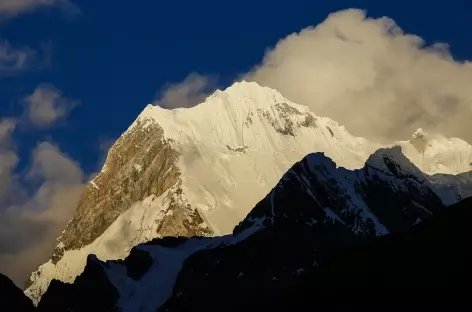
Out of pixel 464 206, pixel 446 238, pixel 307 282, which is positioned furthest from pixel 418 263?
pixel 307 282

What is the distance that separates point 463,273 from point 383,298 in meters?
11.5

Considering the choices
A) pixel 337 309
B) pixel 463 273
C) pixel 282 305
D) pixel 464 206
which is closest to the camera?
pixel 463 273

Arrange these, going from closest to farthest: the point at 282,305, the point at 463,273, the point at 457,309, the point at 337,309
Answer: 1. the point at 457,309
2. the point at 463,273
3. the point at 337,309
4. the point at 282,305

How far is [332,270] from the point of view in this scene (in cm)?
18750

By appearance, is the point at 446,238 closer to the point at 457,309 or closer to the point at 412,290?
the point at 412,290

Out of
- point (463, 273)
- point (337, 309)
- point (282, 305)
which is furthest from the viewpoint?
point (282, 305)

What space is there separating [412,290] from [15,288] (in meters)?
62.2

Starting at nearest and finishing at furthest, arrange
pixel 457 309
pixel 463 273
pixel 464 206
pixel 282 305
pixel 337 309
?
pixel 457 309
pixel 463 273
pixel 337 309
pixel 464 206
pixel 282 305

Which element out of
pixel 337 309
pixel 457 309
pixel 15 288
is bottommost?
pixel 457 309

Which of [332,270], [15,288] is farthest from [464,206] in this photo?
[15,288]

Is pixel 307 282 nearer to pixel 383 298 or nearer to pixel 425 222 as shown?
pixel 425 222

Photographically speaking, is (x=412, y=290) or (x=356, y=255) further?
(x=356, y=255)

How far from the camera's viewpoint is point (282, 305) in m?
193

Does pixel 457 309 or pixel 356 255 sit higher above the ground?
pixel 356 255
